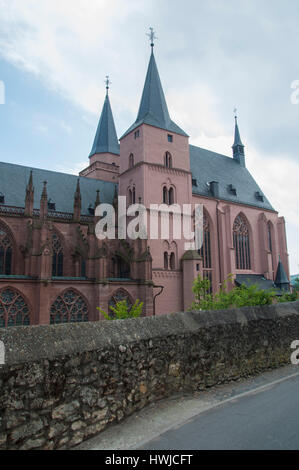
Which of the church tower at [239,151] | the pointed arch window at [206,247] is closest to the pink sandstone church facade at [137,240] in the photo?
the pointed arch window at [206,247]

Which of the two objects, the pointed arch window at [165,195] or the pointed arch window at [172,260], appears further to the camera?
the pointed arch window at [165,195]

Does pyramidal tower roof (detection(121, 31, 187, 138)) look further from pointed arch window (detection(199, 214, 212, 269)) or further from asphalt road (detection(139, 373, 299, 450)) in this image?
asphalt road (detection(139, 373, 299, 450))

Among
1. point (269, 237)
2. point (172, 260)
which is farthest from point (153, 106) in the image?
point (269, 237)

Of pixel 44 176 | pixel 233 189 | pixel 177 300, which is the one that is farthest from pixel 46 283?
pixel 233 189

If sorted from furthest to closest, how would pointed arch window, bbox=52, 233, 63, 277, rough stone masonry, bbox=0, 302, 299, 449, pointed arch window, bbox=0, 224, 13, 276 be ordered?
pointed arch window, bbox=52, 233, 63, 277 < pointed arch window, bbox=0, 224, 13, 276 < rough stone masonry, bbox=0, 302, 299, 449

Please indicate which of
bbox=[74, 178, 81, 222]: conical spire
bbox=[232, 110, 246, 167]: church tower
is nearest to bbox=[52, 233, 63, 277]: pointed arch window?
bbox=[74, 178, 81, 222]: conical spire

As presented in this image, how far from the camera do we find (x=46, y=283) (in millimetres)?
22406

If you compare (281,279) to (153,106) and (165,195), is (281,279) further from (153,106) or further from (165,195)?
(153,106)

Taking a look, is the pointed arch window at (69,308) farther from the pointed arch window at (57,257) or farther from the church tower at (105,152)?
the church tower at (105,152)

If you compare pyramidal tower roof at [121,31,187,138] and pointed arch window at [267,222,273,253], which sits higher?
pyramidal tower roof at [121,31,187,138]

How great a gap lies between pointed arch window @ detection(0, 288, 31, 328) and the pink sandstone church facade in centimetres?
6

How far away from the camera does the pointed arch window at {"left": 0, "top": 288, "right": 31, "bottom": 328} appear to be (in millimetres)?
21109

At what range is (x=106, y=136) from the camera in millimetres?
47625

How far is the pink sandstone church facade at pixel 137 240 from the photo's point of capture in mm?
23500
